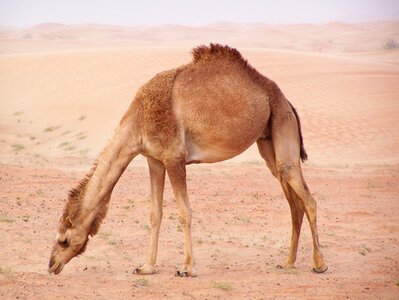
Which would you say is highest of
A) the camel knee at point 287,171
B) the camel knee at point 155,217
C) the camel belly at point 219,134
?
the camel belly at point 219,134

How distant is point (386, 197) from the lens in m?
13.0

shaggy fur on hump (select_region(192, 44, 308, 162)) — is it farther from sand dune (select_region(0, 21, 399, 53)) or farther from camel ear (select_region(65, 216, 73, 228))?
sand dune (select_region(0, 21, 399, 53))

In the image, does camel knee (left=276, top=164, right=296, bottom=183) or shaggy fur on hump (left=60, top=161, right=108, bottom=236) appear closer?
shaggy fur on hump (left=60, top=161, right=108, bottom=236)

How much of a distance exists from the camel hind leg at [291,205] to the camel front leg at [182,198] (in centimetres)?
125

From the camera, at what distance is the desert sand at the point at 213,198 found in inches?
290

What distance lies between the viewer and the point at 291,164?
803 centimetres

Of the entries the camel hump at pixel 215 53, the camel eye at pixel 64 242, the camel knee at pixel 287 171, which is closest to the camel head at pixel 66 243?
the camel eye at pixel 64 242

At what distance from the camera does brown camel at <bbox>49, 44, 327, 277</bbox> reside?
7.31 m

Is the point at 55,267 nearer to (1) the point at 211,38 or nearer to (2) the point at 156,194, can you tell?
(2) the point at 156,194

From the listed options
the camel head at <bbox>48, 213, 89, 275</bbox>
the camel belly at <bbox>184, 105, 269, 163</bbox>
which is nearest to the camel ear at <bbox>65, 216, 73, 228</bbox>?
the camel head at <bbox>48, 213, 89, 275</bbox>

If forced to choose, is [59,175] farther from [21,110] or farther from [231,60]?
[21,110]

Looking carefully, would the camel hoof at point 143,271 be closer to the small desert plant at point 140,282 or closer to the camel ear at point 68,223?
the small desert plant at point 140,282

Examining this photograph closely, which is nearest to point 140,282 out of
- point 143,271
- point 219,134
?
point 143,271

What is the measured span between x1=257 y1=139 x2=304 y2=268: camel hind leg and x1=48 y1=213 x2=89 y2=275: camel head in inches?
100
